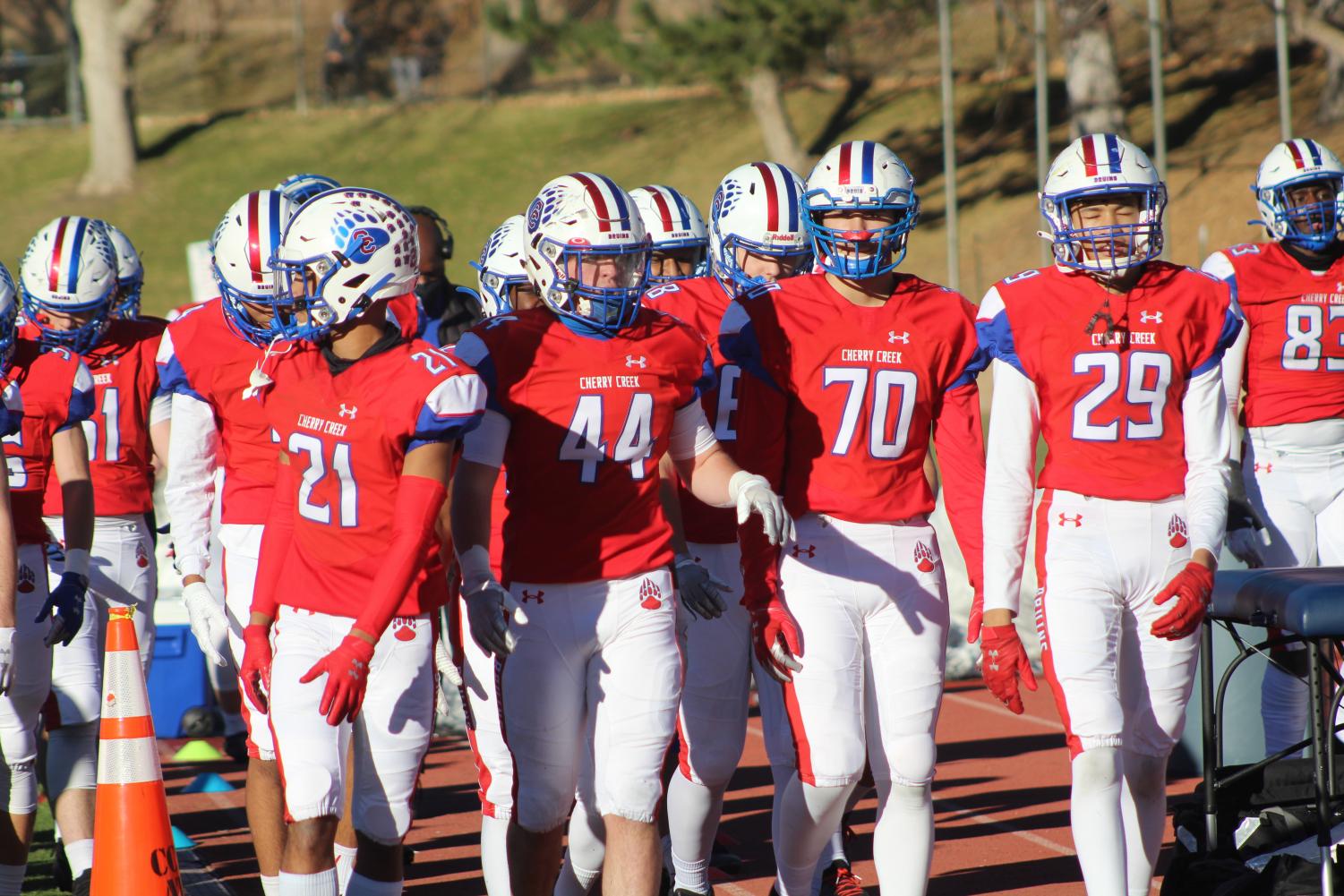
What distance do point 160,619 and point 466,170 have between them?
984 inches

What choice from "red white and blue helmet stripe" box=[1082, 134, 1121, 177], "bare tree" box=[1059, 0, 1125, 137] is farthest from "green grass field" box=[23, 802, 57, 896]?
"bare tree" box=[1059, 0, 1125, 137]

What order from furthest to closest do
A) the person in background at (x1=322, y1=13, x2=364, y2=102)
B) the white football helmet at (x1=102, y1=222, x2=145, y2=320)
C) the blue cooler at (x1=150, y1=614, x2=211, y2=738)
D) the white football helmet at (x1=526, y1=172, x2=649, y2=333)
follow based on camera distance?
the person in background at (x1=322, y1=13, x2=364, y2=102)
the blue cooler at (x1=150, y1=614, x2=211, y2=738)
the white football helmet at (x1=102, y1=222, x2=145, y2=320)
the white football helmet at (x1=526, y1=172, x2=649, y2=333)

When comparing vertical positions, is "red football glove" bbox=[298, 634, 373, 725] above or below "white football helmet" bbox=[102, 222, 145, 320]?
below

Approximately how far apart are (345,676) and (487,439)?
76 centimetres

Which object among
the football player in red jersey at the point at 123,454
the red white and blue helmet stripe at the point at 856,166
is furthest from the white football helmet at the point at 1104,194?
the football player in red jersey at the point at 123,454

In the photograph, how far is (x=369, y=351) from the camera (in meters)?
4.37

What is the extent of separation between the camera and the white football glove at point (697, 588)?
486 cm

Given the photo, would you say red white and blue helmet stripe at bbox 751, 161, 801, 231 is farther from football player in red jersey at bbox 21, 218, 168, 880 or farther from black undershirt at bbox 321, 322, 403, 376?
football player in red jersey at bbox 21, 218, 168, 880

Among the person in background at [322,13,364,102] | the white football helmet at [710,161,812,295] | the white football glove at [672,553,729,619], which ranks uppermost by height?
the person in background at [322,13,364,102]

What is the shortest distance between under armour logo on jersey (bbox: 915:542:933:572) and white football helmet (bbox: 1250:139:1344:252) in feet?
8.89

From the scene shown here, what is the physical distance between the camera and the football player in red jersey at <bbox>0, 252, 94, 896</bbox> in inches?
214

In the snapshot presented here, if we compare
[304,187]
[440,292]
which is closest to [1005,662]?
[304,187]

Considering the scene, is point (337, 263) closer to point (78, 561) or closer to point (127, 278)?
point (78, 561)

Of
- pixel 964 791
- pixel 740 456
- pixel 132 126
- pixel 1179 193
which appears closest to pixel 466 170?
pixel 132 126
